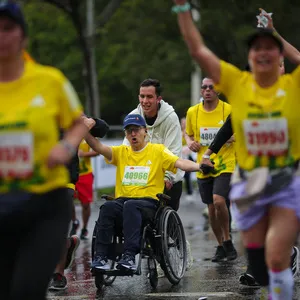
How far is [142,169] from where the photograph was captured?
29.5ft

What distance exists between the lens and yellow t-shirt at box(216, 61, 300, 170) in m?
5.83

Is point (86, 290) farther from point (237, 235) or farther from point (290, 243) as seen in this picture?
point (237, 235)

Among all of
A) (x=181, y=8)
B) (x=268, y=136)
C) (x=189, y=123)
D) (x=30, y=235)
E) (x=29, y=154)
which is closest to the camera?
(x=30, y=235)

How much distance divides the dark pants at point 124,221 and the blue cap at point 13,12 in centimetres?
358

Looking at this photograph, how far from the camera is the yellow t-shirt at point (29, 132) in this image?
4.95 metres

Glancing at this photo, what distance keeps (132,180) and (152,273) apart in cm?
89

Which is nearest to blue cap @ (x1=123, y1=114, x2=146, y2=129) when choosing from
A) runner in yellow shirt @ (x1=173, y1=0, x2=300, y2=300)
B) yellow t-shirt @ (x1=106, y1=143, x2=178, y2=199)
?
yellow t-shirt @ (x1=106, y1=143, x2=178, y2=199)

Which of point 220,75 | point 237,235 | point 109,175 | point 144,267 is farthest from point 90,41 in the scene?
point 220,75

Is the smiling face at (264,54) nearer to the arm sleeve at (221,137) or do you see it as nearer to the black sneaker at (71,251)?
the arm sleeve at (221,137)

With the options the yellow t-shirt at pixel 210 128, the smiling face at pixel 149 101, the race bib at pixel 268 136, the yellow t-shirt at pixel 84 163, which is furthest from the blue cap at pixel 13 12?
the yellow t-shirt at pixel 84 163

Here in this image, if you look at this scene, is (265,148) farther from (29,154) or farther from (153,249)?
(153,249)

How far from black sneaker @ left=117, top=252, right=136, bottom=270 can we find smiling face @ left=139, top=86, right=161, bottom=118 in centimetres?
198

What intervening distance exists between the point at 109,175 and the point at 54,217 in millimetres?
17105

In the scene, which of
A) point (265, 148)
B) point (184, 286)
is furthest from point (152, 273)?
point (265, 148)
